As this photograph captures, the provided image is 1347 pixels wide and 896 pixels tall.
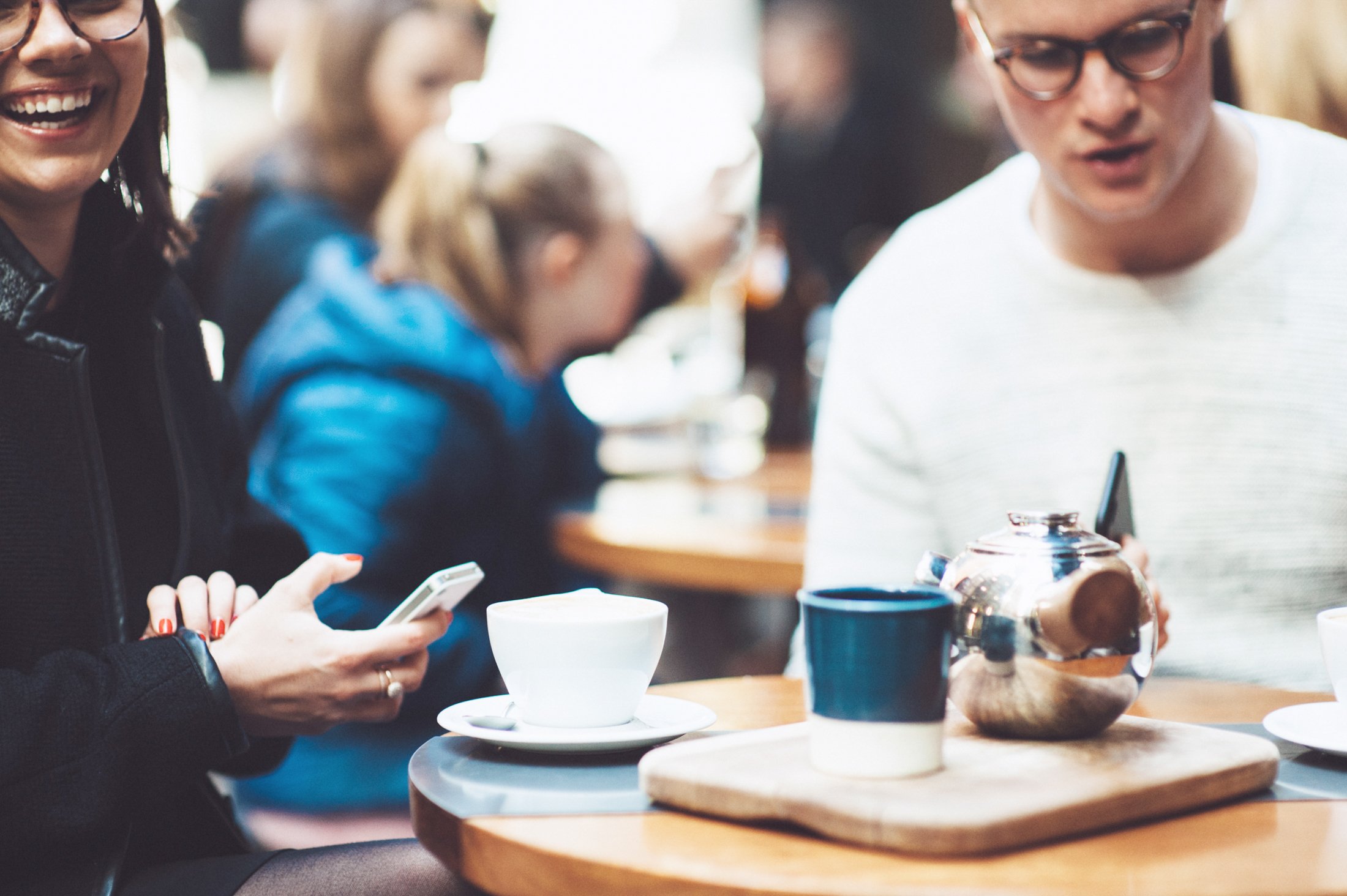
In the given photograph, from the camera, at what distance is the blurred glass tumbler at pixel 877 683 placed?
923 millimetres

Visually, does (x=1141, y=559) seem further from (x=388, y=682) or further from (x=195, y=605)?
(x=195, y=605)

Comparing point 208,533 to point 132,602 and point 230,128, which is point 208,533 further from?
point 230,128

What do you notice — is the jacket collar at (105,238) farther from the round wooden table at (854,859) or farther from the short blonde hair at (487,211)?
the short blonde hair at (487,211)

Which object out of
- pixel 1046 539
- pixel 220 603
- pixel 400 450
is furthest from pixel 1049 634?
pixel 400 450

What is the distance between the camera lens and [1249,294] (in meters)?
1.78

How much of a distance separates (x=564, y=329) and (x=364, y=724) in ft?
3.28

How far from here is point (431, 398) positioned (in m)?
2.21

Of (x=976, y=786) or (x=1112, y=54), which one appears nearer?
(x=976, y=786)

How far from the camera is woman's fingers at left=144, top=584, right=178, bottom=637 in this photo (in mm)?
1294

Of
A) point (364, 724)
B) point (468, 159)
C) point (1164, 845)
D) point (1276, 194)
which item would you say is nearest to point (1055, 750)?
point (1164, 845)

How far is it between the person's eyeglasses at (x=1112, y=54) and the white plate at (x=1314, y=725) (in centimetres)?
71

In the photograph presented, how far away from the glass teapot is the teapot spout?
0.19ft

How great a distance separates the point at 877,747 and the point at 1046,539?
0.23 metres

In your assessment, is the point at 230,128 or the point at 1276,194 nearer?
the point at 1276,194
